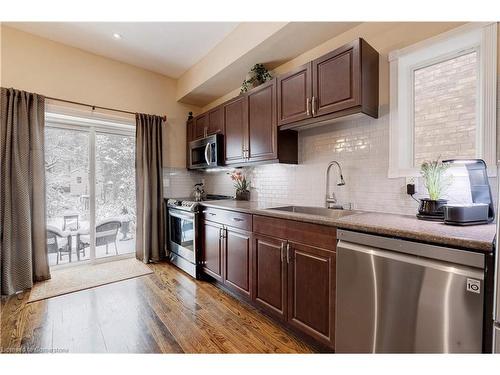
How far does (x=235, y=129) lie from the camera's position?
2.94 metres

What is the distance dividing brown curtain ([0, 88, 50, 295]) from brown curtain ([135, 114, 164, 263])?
1039 mm

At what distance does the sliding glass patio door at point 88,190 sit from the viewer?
10.1ft

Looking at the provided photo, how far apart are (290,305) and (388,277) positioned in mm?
793

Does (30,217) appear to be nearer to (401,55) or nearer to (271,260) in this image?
(271,260)

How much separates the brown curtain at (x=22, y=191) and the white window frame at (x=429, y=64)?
3.61 metres

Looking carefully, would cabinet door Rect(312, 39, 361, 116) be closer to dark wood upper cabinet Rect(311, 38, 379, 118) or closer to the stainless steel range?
dark wood upper cabinet Rect(311, 38, 379, 118)

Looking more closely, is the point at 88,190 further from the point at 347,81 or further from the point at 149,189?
the point at 347,81

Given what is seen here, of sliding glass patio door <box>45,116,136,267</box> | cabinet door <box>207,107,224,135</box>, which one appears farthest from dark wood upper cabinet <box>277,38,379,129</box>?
sliding glass patio door <box>45,116,136,267</box>

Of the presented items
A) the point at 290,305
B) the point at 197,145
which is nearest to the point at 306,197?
the point at 290,305

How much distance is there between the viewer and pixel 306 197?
2527 mm

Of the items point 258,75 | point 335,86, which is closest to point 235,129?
point 258,75

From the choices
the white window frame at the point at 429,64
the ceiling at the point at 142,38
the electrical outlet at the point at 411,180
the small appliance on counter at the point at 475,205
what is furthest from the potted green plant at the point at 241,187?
the small appliance on counter at the point at 475,205

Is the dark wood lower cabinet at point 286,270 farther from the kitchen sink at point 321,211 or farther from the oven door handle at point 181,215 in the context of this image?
the oven door handle at point 181,215

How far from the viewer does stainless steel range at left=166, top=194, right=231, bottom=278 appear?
286 centimetres
